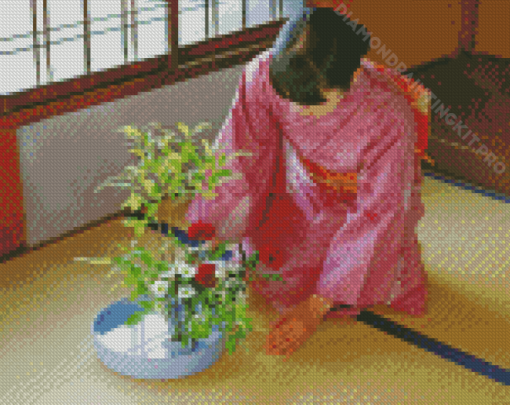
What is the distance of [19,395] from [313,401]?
88cm

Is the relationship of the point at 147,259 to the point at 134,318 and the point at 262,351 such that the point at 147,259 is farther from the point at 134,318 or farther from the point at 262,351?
the point at 262,351

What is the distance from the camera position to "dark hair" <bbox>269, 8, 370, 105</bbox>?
2.29 meters

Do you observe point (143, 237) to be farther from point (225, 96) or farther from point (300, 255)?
point (225, 96)

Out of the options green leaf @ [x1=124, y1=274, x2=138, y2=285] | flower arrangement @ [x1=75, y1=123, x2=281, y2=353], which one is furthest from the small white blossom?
green leaf @ [x1=124, y1=274, x2=138, y2=285]

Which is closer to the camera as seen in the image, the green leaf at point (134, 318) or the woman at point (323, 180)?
the green leaf at point (134, 318)

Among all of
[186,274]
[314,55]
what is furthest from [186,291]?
[314,55]

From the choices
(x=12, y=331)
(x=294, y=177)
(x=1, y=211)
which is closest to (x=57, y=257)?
(x=1, y=211)

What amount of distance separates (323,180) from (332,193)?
6 centimetres

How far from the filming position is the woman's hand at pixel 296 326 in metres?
2.43

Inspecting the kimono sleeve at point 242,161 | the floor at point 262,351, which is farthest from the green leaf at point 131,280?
the kimono sleeve at point 242,161

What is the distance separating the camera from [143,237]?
124 inches

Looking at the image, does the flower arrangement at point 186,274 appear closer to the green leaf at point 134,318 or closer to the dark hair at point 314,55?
the green leaf at point 134,318

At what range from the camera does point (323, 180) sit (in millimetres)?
2791

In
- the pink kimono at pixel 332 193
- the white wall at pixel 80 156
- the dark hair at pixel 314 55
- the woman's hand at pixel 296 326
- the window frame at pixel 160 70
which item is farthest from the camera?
the white wall at pixel 80 156
